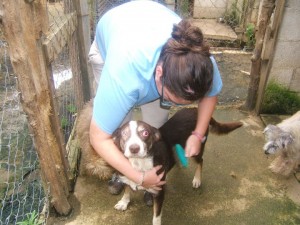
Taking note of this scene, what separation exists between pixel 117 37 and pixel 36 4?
601 millimetres

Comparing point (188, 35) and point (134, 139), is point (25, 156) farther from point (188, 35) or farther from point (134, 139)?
point (188, 35)

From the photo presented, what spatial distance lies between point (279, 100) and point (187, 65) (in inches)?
110

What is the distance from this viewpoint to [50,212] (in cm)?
273

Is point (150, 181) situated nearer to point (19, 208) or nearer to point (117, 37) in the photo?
point (117, 37)

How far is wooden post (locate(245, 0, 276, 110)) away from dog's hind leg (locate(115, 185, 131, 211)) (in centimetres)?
228

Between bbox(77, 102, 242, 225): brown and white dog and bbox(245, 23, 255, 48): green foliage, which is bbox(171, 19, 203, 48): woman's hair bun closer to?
bbox(77, 102, 242, 225): brown and white dog

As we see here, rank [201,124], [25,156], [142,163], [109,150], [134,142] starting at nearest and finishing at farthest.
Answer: [109,150] → [134,142] → [142,163] → [201,124] → [25,156]

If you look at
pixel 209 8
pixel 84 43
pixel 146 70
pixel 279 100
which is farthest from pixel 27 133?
pixel 209 8

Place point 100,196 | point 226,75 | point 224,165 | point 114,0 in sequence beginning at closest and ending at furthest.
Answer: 1. point 100,196
2. point 224,165
3. point 226,75
4. point 114,0

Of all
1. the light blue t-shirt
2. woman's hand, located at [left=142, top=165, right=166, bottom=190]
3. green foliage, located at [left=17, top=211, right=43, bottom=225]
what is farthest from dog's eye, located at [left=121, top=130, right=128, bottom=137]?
green foliage, located at [left=17, top=211, right=43, bottom=225]

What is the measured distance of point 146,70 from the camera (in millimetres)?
1910

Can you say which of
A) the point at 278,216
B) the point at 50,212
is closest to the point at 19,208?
the point at 50,212

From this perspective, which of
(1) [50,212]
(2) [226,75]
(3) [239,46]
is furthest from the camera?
(3) [239,46]

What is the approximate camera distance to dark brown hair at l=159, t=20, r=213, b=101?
1.71m
